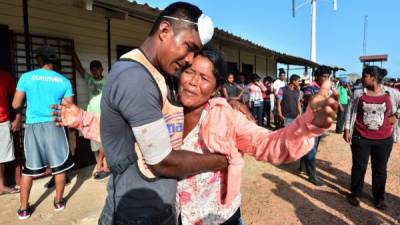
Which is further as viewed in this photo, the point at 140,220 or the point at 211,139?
the point at 211,139

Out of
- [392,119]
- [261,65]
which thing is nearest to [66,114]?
[392,119]

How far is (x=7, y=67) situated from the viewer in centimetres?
453

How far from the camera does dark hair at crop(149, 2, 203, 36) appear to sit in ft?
4.30

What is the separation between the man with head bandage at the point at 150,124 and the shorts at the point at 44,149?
2639 mm

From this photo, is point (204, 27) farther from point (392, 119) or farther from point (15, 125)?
point (392, 119)

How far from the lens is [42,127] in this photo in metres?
3.73

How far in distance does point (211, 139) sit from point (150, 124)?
48 cm

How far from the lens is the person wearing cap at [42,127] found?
3.62 m

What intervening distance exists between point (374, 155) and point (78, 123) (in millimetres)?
4239

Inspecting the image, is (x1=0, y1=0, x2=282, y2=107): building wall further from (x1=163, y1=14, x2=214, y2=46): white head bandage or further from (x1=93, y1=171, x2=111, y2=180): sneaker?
(x1=163, y1=14, x2=214, y2=46): white head bandage

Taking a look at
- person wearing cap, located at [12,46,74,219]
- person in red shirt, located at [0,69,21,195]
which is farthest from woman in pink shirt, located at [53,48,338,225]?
person in red shirt, located at [0,69,21,195]

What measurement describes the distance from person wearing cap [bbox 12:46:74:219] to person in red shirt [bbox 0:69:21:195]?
1.75ft

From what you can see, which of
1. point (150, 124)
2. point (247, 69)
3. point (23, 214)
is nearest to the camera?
point (150, 124)

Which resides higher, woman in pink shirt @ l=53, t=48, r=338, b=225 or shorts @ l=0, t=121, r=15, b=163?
woman in pink shirt @ l=53, t=48, r=338, b=225
